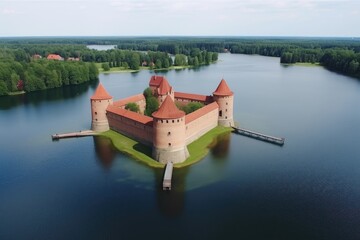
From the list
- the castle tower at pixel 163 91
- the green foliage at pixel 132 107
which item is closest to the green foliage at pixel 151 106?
the castle tower at pixel 163 91

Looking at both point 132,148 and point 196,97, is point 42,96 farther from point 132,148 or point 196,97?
point 132,148

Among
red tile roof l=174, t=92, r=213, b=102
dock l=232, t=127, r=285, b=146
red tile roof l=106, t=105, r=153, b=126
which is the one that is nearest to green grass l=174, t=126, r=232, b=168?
dock l=232, t=127, r=285, b=146

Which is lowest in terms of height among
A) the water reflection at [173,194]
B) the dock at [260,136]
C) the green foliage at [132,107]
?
the water reflection at [173,194]

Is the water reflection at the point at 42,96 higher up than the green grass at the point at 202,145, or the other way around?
the water reflection at the point at 42,96

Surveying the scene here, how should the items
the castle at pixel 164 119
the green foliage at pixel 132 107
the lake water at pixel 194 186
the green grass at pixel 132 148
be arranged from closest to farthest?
the lake water at pixel 194 186 < the castle at pixel 164 119 < the green grass at pixel 132 148 < the green foliage at pixel 132 107

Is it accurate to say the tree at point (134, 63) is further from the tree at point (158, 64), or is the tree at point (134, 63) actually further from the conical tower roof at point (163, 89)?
the conical tower roof at point (163, 89)

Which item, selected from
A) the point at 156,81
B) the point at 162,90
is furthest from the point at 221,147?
the point at 156,81

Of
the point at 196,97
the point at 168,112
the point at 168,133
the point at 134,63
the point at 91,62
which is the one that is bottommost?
the point at 168,133
